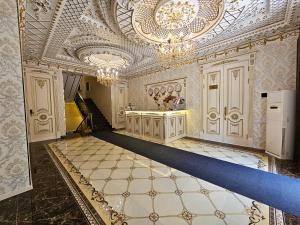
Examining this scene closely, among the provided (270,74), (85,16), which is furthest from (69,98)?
(270,74)

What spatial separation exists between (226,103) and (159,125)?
96.5 inches

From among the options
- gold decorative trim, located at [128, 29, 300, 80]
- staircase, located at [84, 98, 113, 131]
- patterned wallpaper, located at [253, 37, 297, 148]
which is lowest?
staircase, located at [84, 98, 113, 131]

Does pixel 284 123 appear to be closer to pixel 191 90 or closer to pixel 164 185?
pixel 191 90

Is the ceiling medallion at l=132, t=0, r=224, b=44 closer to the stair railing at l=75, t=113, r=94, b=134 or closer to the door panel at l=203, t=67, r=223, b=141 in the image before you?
the door panel at l=203, t=67, r=223, b=141

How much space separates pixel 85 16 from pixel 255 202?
4380 millimetres

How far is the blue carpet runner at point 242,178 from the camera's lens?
6.78 ft

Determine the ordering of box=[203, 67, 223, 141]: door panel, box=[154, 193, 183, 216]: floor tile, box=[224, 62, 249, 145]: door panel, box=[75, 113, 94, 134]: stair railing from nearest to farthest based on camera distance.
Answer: box=[154, 193, 183, 216]: floor tile < box=[224, 62, 249, 145]: door panel < box=[203, 67, 223, 141]: door panel < box=[75, 113, 94, 134]: stair railing

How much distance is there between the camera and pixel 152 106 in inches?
295

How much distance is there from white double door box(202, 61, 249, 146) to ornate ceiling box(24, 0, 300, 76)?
33.4 inches

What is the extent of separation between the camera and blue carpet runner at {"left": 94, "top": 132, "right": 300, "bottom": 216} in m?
2.07

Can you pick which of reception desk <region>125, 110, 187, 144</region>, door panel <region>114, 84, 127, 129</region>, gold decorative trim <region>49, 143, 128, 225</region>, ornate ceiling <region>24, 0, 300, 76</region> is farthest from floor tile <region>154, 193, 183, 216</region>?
door panel <region>114, 84, 127, 129</region>

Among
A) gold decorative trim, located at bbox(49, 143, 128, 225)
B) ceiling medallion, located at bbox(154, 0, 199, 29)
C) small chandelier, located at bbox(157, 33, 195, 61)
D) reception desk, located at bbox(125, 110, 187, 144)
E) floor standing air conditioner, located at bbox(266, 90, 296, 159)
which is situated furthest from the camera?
reception desk, located at bbox(125, 110, 187, 144)

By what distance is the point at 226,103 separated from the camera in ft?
16.2

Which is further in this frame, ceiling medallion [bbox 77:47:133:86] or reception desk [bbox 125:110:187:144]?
reception desk [bbox 125:110:187:144]
